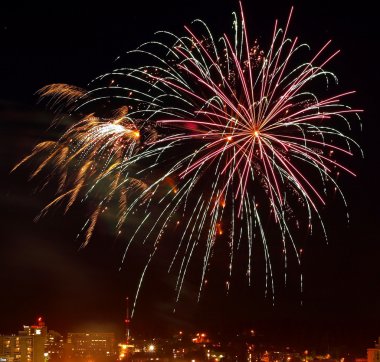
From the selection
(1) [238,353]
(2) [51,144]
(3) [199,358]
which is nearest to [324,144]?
(2) [51,144]

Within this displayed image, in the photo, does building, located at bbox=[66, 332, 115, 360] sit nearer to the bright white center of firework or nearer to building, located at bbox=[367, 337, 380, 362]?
building, located at bbox=[367, 337, 380, 362]

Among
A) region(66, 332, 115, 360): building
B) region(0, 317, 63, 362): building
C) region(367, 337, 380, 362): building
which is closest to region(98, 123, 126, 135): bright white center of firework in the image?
region(367, 337, 380, 362): building

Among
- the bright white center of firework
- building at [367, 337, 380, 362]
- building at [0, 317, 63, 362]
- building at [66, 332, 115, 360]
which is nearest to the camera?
the bright white center of firework

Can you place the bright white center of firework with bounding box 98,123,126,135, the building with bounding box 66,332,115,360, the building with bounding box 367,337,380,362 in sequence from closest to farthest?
1. the bright white center of firework with bounding box 98,123,126,135
2. the building with bounding box 367,337,380,362
3. the building with bounding box 66,332,115,360

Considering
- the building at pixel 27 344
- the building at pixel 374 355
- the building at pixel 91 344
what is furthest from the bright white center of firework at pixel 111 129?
the building at pixel 91 344

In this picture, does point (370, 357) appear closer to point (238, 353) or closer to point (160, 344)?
point (238, 353)

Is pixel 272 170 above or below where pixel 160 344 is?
above

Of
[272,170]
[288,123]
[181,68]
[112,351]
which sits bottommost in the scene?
[112,351]

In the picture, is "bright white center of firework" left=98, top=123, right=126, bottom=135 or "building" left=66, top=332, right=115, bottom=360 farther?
"building" left=66, top=332, right=115, bottom=360
